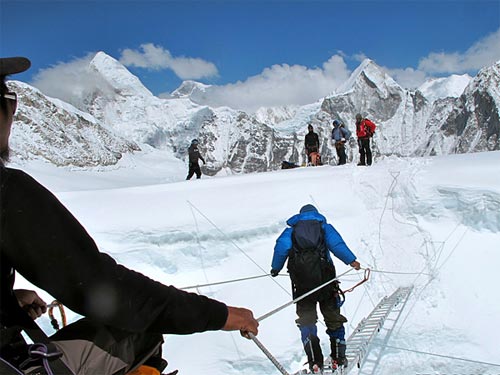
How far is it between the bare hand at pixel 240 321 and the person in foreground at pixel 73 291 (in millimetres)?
72

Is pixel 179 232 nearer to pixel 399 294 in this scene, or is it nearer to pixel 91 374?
pixel 399 294

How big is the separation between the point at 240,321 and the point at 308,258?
3015mm

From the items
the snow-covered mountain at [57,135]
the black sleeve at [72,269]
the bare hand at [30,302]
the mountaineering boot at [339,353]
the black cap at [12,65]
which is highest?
the snow-covered mountain at [57,135]

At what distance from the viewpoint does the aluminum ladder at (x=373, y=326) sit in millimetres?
4938

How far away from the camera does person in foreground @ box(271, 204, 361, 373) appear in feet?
14.6

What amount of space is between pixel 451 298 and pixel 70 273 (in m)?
Result: 6.37

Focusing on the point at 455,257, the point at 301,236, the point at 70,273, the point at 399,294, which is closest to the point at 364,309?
the point at 399,294

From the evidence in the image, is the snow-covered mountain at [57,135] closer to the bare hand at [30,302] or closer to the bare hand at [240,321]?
the bare hand at [30,302]

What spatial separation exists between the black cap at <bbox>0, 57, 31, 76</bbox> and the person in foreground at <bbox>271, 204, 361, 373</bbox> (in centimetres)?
359

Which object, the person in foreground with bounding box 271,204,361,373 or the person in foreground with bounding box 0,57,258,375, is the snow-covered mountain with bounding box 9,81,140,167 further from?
the person in foreground with bounding box 0,57,258,375

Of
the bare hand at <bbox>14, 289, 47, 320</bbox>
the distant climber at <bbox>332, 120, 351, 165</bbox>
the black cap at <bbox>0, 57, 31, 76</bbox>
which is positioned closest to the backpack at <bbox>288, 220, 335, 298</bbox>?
the bare hand at <bbox>14, 289, 47, 320</bbox>

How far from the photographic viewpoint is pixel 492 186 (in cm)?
771

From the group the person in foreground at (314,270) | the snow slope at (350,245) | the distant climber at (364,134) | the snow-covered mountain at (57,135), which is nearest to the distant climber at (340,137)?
the distant climber at (364,134)

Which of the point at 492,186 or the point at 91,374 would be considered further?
the point at 492,186
